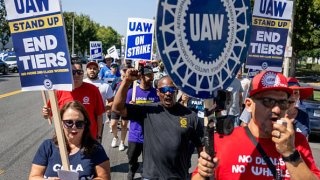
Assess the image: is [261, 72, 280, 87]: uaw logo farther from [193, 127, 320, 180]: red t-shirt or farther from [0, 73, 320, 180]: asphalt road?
[0, 73, 320, 180]: asphalt road

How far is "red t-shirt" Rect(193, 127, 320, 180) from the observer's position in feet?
7.86

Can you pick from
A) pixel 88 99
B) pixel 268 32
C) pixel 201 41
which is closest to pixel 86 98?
pixel 88 99

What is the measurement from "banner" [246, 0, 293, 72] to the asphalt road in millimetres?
2592

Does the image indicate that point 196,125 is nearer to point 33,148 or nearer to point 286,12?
point 286,12

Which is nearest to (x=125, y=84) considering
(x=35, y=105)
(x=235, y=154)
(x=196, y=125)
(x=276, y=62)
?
(x=196, y=125)

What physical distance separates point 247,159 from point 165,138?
186 cm

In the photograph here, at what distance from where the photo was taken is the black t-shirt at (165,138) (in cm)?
420

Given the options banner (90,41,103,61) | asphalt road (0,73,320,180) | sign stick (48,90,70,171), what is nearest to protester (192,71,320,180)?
sign stick (48,90,70,171)

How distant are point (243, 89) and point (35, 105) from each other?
9.86 m

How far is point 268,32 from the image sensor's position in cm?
Result: 638

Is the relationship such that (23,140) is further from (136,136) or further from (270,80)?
(270,80)

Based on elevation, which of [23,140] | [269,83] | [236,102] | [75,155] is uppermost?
[269,83]

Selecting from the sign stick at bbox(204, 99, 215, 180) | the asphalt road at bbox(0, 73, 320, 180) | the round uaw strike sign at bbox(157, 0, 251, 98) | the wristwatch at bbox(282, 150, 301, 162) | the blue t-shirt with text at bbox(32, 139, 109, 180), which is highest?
the round uaw strike sign at bbox(157, 0, 251, 98)

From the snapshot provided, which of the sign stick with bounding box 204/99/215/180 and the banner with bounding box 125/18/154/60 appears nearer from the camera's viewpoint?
the sign stick with bounding box 204/99/215/180
